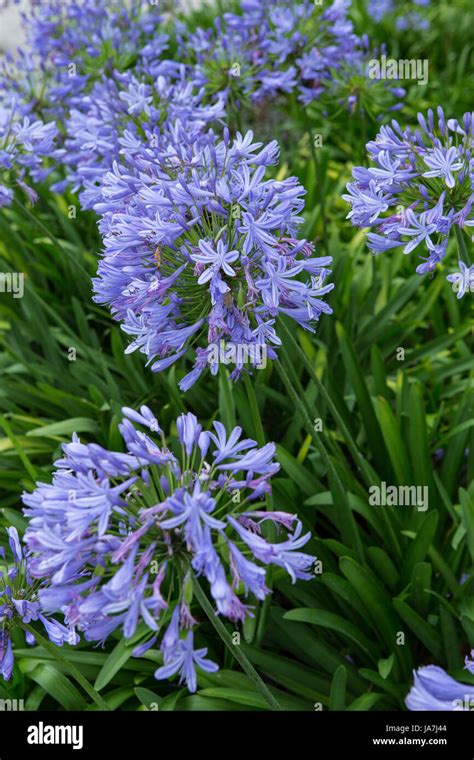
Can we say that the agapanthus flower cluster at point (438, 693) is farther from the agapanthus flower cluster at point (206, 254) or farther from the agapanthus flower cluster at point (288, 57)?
the agapanthus flower cluster at point (288, 57)

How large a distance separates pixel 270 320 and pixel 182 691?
152 cm

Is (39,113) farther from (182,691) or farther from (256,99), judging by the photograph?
(182,691)

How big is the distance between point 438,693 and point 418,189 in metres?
1.61

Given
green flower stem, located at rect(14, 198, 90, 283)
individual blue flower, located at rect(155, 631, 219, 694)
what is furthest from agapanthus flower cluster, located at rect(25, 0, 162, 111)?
individual blue flower, located at rect(155, 631, 219, 694)

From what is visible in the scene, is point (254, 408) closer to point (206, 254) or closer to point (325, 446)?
point (206, 254)

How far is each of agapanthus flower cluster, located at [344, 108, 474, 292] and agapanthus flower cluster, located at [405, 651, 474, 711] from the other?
1340mm

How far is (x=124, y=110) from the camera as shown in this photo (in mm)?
3846

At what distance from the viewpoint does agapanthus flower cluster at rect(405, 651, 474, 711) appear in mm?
1733

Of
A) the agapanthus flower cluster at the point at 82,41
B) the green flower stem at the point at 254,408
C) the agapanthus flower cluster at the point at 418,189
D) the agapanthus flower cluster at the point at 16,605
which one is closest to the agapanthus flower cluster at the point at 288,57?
the agapanthus flower cluster at the point at 82,41

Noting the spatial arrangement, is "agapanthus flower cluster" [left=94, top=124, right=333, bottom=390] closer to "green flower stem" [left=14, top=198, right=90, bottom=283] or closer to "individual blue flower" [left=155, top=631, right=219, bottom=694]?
"individual blue flower" [left=155, top=631, right=219, bottom=694]

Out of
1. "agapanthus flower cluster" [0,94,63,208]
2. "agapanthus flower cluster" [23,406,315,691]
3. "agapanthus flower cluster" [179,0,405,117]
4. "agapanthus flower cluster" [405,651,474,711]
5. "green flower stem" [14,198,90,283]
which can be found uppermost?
"agapanthus flower cluster" [179,0,405,117]

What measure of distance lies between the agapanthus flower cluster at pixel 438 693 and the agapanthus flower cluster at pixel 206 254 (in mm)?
1054

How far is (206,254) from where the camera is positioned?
2408mm
